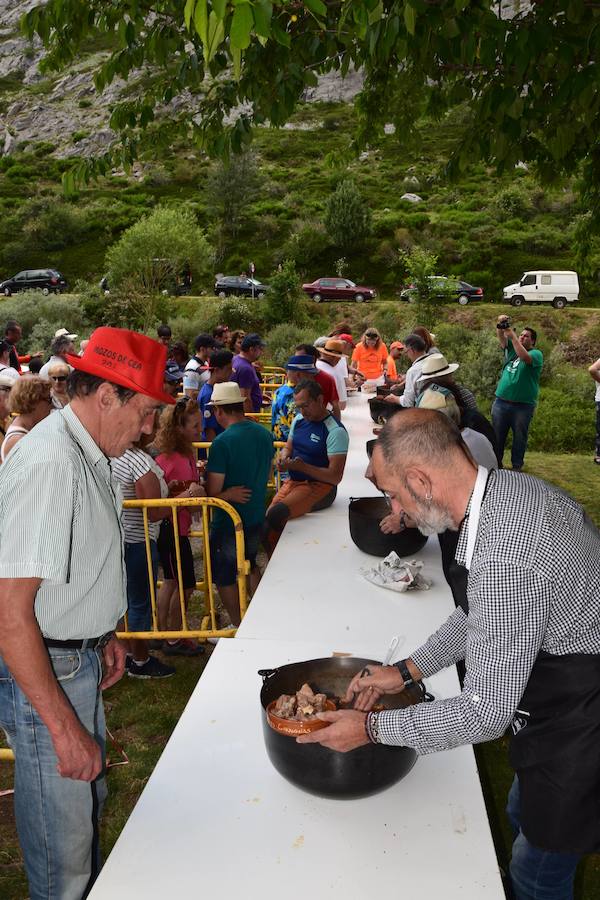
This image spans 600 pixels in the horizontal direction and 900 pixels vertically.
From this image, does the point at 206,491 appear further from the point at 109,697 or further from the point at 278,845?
the point at 278,845

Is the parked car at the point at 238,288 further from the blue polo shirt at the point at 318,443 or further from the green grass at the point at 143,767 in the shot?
the green grass at the point at 143,767

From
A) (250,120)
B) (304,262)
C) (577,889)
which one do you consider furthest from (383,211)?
(577,889)

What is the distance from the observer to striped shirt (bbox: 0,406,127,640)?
5.91ft

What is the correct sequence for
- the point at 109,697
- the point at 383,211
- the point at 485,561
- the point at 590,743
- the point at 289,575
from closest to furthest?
the point at 485,561 < the point at 590,743 < the point at 289,575 < the point at 109,697 < the point at 383,211

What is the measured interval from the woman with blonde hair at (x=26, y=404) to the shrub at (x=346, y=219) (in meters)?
43.6

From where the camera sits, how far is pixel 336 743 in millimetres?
1853

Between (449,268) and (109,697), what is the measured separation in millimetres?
41599

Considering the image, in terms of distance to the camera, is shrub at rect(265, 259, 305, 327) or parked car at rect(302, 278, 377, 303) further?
parked car at rect(302, 278, 377, 303)

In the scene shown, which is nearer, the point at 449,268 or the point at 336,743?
the point at 336,743

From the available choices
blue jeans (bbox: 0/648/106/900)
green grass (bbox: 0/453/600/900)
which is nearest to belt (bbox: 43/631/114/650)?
blue jeans (bbox: 0/648/106/900)

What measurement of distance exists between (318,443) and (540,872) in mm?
3091

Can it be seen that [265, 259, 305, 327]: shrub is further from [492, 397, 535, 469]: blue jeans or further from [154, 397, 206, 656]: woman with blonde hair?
[154, 397, 206, 656]: woman with blonde hair

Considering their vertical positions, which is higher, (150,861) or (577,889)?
(150,861)

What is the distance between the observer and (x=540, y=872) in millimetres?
2076
